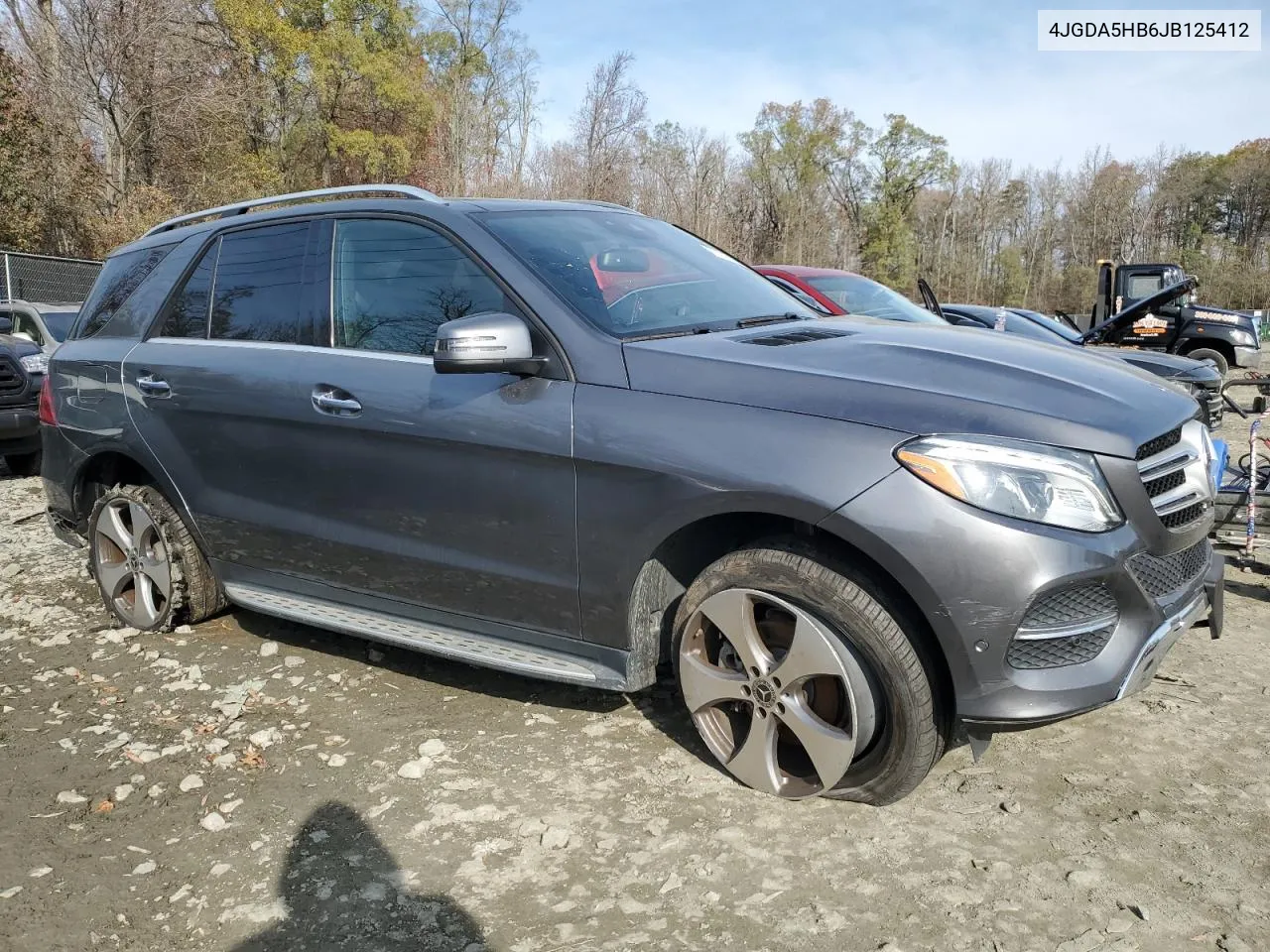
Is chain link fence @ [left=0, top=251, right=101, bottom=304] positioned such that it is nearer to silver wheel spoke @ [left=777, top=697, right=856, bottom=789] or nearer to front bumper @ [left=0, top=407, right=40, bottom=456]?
front bumper @ [left=0, top=407, right=40, bottom=456]

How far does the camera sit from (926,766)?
258 centimetres

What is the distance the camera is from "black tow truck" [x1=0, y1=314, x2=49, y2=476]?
786 centimetres

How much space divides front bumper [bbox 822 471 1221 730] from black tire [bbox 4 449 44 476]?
8312mm

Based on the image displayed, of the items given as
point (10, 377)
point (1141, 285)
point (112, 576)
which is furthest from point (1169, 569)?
point (1141, 285)

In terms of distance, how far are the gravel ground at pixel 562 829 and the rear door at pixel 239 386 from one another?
687mm

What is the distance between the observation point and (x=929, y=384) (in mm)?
2527

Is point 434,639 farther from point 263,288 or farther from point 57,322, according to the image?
point 57,322

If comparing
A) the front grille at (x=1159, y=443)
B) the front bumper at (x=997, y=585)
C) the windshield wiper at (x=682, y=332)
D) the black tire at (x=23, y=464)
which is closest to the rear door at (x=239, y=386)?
the windshield wiper at (x=682, y=332)

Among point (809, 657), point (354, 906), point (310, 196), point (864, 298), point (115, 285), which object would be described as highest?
point (310, 196)

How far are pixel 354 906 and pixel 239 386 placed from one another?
2.00 meters

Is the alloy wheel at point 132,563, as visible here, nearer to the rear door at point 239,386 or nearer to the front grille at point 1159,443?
the rear door at point 239,386

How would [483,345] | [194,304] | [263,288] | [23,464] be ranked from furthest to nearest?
[23,464] → [194,304] → [263,288] → [483,345]

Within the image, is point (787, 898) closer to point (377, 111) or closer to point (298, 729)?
point (298, 729)

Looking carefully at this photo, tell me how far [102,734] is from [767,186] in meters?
55.6
